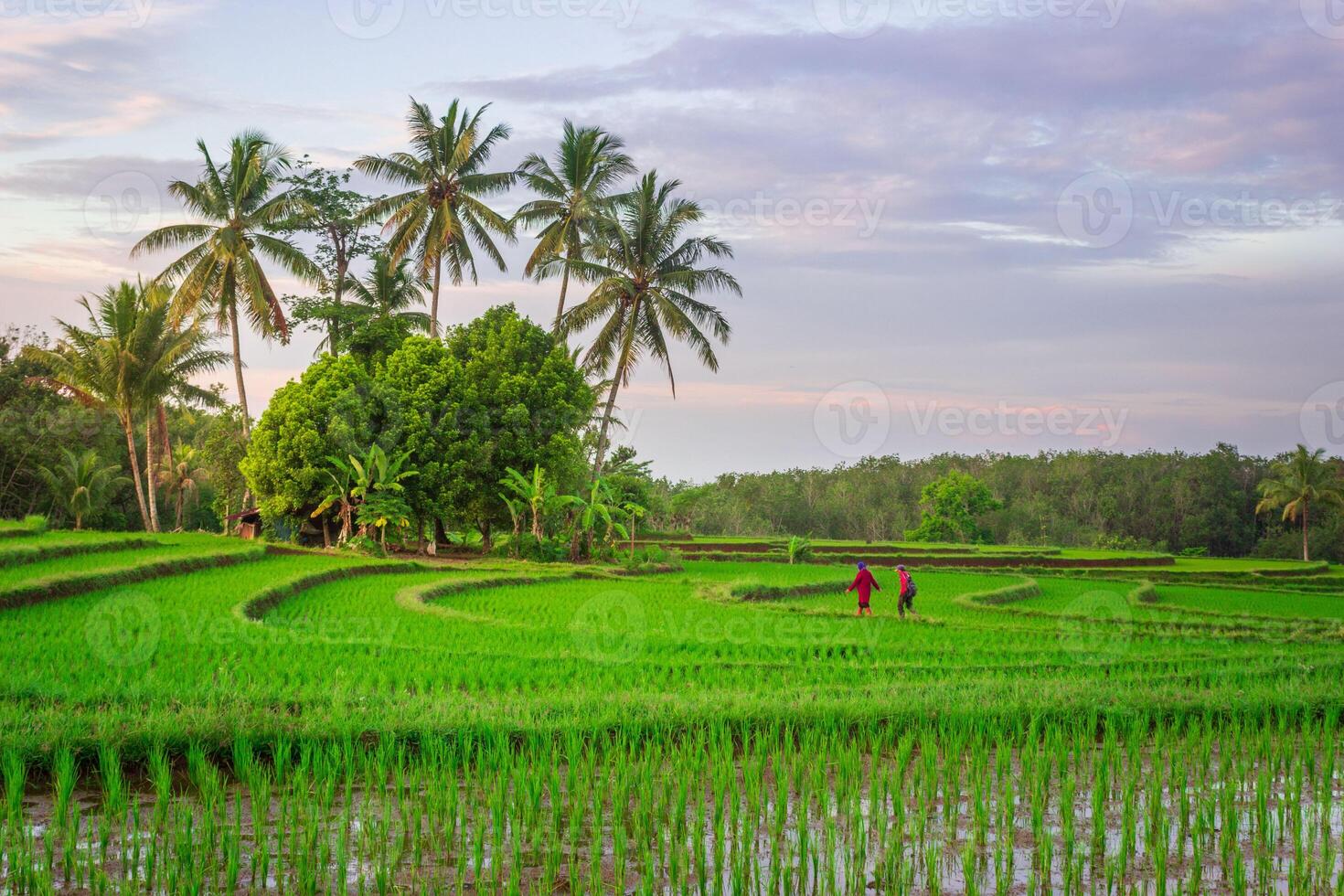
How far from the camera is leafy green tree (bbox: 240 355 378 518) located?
23.2 meters

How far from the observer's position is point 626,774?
5352 millimetres

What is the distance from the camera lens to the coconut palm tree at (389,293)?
28.5 m

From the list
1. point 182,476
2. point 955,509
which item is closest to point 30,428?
point 182,476

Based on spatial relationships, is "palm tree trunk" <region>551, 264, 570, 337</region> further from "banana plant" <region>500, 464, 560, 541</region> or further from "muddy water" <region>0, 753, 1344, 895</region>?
"muddy water" <region>0, 753, 1344, 895</region>

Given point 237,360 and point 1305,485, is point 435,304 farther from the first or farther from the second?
point 1305,485

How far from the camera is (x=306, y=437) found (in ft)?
75.9

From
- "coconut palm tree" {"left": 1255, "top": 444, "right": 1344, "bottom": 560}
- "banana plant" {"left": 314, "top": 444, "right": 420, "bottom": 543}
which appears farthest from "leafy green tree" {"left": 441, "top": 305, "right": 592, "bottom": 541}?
"coconut palm tree" {"left": 1255, "top": 444, "right": 1344, "bottom": 560}

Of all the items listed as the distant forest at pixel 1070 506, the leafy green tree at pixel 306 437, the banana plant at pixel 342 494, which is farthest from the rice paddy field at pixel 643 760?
the distant forest at pixel 1070 506

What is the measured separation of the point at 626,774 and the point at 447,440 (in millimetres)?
19825

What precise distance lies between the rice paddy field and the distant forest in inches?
1233

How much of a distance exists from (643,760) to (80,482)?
27408mm

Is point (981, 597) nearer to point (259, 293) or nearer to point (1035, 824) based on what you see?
point (1035, 824)

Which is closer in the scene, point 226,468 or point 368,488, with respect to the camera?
point 368,488

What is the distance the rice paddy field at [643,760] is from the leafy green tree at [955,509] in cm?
3237
